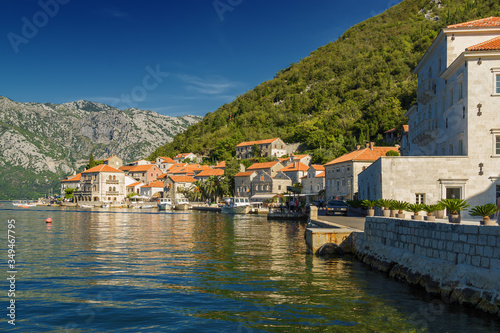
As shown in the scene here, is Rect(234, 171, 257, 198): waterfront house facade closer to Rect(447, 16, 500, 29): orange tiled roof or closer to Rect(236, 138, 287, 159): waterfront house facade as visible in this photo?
Rect(236, 138, 287, 159): waterfront house facade

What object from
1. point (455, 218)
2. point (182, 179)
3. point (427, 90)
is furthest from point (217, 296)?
point (182, 179)

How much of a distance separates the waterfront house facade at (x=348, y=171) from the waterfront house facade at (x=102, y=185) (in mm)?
82144

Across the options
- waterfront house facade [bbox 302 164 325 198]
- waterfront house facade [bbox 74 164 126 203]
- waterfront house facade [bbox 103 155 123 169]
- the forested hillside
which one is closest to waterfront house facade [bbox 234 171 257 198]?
waterfront house facade [bbox 302 164 325 198]

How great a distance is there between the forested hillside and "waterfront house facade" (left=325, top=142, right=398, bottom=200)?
25328 mm

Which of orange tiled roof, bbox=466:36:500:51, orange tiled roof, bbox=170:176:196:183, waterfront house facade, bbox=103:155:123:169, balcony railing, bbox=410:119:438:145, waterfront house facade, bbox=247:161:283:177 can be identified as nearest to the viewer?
orange tiled roof, bbox=466:36:500:51

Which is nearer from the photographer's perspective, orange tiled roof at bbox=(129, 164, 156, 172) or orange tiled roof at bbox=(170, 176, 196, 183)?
orange tiled roof at bbox=(170, 176, 196, 183)

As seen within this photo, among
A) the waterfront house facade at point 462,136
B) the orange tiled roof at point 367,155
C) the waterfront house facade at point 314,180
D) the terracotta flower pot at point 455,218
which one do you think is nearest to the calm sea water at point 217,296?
the terracotta flower pot at point 455,218

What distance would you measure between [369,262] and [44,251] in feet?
62.4

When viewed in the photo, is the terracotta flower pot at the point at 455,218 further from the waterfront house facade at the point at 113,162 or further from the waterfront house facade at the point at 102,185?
the waterfront house facade at the point at 113,162

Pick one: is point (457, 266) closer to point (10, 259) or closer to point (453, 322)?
point (453, 322)

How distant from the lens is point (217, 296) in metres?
14.5

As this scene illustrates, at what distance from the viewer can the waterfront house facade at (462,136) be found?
27953 mm

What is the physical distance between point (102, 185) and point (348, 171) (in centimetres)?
9000

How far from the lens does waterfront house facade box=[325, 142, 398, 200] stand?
69.2m
